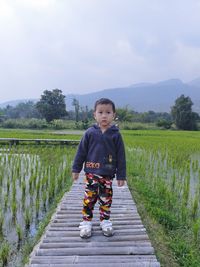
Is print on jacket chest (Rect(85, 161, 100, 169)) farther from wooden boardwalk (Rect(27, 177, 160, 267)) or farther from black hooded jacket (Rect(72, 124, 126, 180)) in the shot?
wooden boardwalk (Rect(27, 177, 160, 267))

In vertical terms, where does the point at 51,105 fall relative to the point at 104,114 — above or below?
above

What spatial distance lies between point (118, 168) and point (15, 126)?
3189cm

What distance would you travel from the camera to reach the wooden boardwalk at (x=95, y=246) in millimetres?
2330

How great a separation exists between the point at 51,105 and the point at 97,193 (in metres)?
37.2

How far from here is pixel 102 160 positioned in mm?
2812

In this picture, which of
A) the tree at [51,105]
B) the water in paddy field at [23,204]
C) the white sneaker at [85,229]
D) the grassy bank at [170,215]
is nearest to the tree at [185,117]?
the tree at [51,105]

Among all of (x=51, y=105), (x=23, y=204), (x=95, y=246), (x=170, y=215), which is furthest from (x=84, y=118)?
(x=95, y=246)

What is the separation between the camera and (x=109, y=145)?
281 cm

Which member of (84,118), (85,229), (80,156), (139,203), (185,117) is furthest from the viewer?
(84,118)

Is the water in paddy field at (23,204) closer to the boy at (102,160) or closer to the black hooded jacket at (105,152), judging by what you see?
the boy at (102,160)

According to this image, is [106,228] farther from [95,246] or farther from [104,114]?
[104,114]

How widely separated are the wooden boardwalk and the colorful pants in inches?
6.6

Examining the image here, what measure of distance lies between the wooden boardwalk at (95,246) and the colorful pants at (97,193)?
17 centimetres

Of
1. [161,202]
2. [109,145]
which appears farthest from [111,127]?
[161,202]
